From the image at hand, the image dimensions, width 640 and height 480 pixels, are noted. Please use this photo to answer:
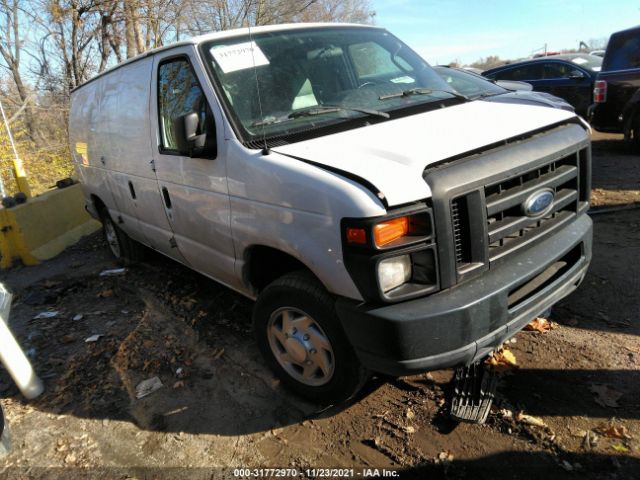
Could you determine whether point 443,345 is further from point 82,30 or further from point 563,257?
point 82,30

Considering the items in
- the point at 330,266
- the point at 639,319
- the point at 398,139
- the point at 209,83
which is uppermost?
the point at 209,83

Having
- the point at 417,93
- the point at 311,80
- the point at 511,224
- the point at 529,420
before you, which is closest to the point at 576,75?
the point at 417,93

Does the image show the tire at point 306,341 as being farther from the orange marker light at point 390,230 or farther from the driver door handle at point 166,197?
the driver door handle at point 166,197

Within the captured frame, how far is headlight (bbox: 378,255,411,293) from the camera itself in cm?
226

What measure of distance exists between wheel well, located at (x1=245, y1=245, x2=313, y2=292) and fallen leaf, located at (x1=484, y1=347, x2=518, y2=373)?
1.44 meters

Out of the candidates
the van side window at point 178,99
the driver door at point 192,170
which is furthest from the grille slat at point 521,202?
the van side window at point 178,99

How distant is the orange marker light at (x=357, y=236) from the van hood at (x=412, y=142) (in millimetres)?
180

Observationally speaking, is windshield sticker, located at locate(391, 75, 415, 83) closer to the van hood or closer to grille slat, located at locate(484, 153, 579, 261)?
the van hood

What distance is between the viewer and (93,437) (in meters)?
3.02

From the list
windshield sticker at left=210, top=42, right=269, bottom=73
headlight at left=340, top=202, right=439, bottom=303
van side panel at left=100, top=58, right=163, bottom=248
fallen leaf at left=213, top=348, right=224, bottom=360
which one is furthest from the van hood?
van side panel at left=100, top=58, right=163, bottom=248

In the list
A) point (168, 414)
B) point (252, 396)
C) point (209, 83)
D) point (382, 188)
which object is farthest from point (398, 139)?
point (168, 414)

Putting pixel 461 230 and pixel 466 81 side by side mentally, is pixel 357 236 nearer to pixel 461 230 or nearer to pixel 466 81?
pixel 461 230

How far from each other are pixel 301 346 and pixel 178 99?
81.5 inches

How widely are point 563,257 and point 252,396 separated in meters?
2.16
